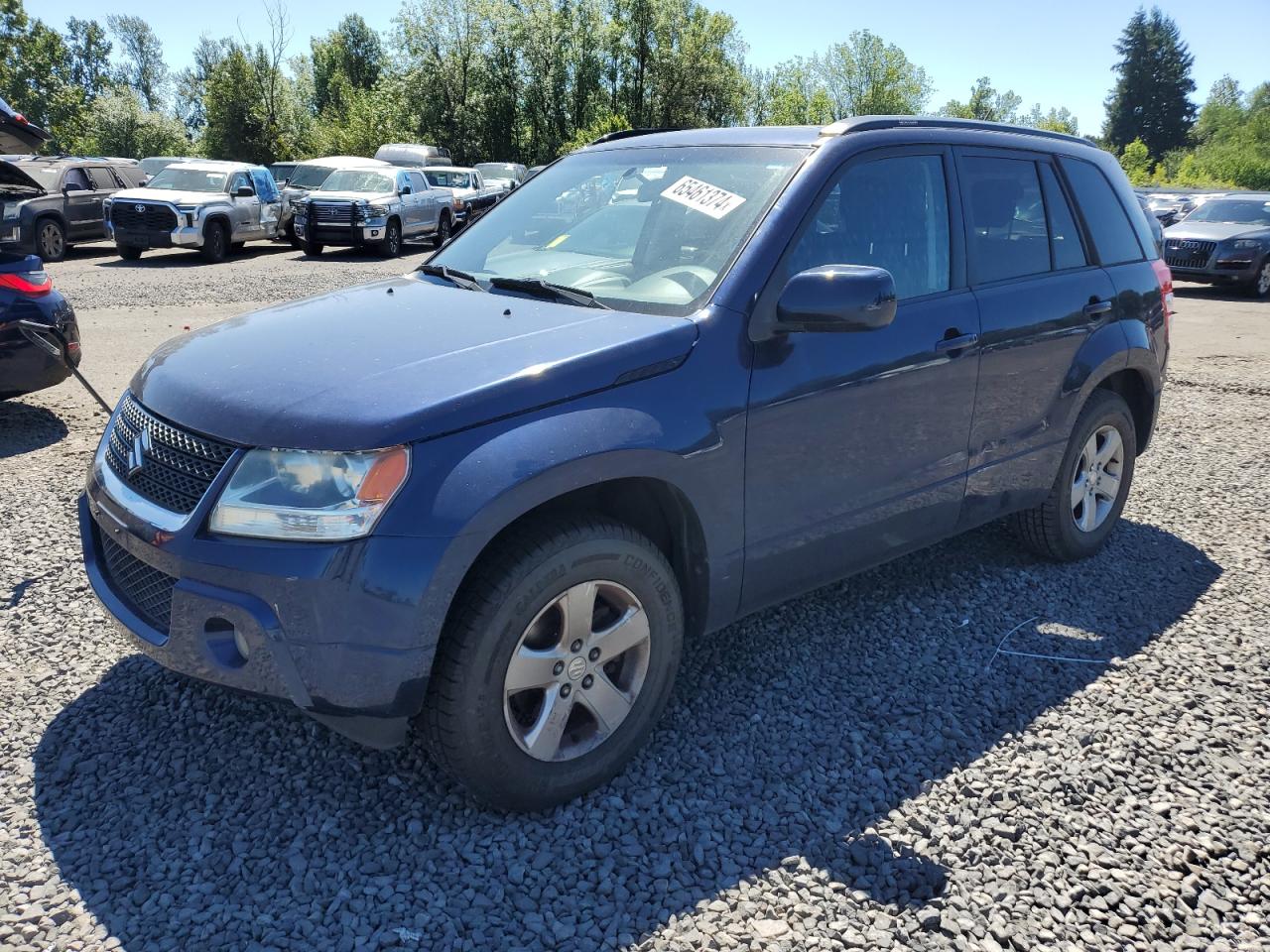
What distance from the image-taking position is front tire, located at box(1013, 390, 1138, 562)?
4.46 metres

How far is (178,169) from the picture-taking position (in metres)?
19.5

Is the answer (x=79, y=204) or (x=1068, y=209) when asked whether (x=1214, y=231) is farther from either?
(x=79, y=204)

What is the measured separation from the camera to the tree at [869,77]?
236 ft

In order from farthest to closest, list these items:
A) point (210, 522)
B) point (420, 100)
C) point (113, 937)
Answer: point (420, 100) < point (210, 522) < point (113, 937)

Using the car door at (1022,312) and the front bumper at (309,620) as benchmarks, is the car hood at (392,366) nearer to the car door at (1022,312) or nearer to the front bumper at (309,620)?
the front bumper at (309,620)

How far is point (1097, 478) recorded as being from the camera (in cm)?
470

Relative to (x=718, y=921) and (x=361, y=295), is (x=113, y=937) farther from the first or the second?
(x=361, y=295)

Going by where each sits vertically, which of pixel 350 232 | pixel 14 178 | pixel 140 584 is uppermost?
pixel 14 178

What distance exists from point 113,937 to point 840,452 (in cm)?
245

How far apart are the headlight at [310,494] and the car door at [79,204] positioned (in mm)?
19389

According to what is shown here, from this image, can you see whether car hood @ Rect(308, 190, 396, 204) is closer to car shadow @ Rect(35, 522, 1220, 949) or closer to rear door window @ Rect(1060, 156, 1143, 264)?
rear door window @ Rect(1060, 156, 1143, 264)

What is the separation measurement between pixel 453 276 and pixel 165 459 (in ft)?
4.44

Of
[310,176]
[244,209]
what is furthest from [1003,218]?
[310,176]

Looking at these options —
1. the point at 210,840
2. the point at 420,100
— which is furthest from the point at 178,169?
the point at 420,100
